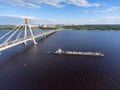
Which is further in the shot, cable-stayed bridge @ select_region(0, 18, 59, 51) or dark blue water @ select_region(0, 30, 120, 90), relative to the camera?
cable-stayed bridge @ select_region(0, 18, 59, 51)

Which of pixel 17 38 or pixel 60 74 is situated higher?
pixel 17 38

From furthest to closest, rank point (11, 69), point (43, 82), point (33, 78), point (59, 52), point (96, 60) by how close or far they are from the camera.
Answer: point (59, 52), point (96, 60), point (11, 69), point (33, 78), point (43, 82)

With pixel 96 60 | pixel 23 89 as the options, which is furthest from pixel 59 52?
pixel 23 89

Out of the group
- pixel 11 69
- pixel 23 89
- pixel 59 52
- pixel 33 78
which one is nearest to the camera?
pixel 23 89

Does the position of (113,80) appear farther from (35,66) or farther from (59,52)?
(59,52)

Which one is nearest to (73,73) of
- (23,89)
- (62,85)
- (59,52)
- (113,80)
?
(62,85)

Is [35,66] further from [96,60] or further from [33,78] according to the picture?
[96,60]

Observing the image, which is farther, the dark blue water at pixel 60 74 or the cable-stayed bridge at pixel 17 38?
the cable-stayed bridge at pixel 17 38

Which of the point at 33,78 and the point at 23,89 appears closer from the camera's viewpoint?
the point at 23,89

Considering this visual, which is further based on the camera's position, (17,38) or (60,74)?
(17,38)
